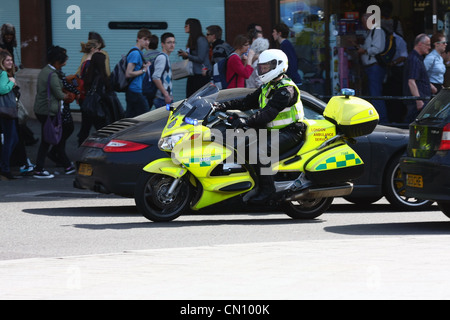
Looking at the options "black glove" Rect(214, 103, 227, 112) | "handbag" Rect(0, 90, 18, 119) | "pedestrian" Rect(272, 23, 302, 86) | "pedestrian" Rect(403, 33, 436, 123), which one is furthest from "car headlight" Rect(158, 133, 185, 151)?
"pedestrian" Rect(272, 23, 302, 86)

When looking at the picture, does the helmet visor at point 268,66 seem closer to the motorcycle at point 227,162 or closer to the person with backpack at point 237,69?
the motorcycle at point 227,162

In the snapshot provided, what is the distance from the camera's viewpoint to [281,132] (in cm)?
1114

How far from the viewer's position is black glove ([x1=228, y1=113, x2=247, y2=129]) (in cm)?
1088

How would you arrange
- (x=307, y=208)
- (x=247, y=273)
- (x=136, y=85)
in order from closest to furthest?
1. (x=247, y=273)
2. (x=307, y=208)
3. (x=136, y=85)

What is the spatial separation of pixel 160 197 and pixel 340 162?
6.12ft

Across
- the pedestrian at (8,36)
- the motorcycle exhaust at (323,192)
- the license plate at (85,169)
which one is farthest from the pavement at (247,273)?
the pedestrian at (8,36)

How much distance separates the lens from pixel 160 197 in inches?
432

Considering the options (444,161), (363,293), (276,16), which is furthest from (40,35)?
(363,293)

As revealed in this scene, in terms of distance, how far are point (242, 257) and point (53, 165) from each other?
9.23 m

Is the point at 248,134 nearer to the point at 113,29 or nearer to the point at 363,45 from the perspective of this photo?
the point at 363,45

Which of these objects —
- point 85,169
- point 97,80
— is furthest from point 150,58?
point 85,169

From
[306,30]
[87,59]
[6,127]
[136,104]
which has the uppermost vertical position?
[306,30]

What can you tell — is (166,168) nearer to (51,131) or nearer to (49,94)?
(51,131)

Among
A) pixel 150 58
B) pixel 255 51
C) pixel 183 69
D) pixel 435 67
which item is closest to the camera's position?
pixel 150 58
